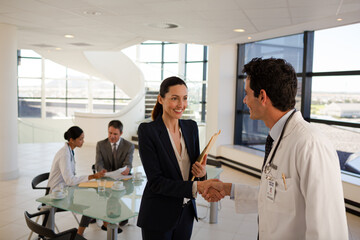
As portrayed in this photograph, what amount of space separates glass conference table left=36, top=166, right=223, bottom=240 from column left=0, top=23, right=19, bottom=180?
3.92 m

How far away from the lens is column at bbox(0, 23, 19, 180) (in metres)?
6.38

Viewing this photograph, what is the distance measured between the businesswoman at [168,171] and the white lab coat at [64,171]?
5.86 feet

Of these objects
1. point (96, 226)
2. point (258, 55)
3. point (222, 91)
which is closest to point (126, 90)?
point (222, 91)

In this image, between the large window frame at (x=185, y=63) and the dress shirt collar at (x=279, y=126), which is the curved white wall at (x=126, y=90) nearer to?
the large window frame at (x=185, y=63)

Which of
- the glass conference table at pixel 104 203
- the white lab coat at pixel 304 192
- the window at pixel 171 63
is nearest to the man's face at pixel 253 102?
the white lab coat at pixel 304 192

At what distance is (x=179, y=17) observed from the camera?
535 cm

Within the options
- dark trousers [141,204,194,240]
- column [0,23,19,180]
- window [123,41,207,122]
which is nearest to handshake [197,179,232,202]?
dark trousers [141,204,194,240]

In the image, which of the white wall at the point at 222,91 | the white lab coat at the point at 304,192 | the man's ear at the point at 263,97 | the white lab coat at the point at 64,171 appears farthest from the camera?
the white wall at the point at 222,91

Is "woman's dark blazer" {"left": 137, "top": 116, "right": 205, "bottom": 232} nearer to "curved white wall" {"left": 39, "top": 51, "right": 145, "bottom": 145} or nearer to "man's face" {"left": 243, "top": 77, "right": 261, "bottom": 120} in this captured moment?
"man's face" {"left": 243, "top": 77, "right": 261, "bottom": 120}

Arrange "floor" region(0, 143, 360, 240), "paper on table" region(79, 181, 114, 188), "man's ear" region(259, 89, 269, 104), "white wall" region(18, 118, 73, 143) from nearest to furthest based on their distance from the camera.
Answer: "man's ear" region(259, 89, 269, 104) → "paper on table" region(79, 181, 114, 188) → "floor" region(0, 143, 360, 240) → "white wall" region(18, 118, 73, 143)

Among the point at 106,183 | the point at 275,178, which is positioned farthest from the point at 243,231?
the point at 275,178

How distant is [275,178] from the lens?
1.32 metres

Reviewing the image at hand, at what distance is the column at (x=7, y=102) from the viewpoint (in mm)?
6383

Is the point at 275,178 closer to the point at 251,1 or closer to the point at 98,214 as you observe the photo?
the point at 98,214
